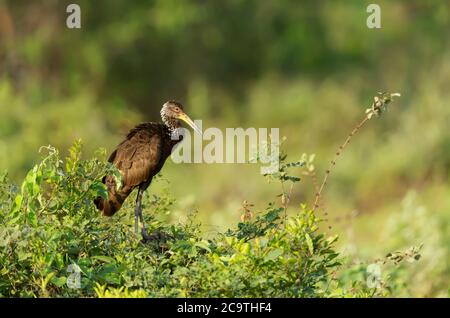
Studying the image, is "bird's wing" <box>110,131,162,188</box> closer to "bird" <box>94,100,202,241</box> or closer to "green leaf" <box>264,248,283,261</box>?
"bird" <box>94,100,202,241</box>

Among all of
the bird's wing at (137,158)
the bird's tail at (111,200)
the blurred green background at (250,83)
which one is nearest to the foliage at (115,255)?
the bird's tail at (111,200)

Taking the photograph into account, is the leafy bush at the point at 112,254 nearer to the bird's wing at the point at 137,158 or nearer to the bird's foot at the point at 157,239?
the bird's foot at the point at 157,239

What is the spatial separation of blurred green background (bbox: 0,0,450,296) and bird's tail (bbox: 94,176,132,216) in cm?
713

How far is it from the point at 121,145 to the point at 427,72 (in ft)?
45.3

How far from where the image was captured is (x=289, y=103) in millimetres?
22359

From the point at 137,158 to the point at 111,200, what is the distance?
0.51 metres

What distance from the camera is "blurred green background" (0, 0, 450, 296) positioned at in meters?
18.7

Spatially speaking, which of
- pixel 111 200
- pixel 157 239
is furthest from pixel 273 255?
pixel 111 200

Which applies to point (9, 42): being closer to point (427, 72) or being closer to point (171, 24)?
point (171, 24)

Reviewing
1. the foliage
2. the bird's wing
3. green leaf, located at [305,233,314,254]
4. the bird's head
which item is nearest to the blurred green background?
the bird's head

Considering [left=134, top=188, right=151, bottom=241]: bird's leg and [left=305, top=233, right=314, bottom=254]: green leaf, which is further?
[left=134, top=188, right=151, bottom=241]: bird's leg

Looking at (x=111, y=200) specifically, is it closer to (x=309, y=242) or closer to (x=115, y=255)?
(x=115, y=255)
